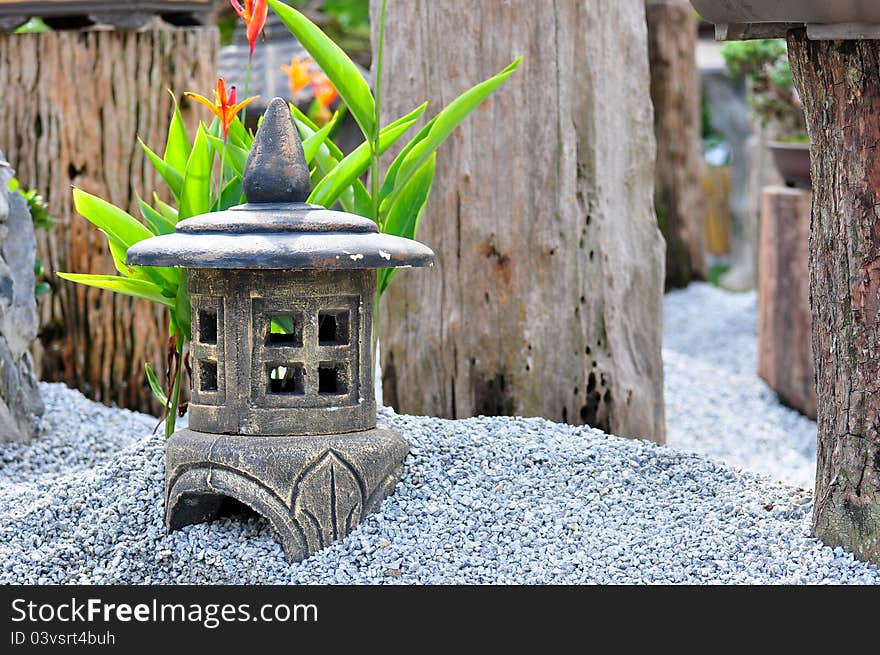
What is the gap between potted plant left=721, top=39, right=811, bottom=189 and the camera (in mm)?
6059

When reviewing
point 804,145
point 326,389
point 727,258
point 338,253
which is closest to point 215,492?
point 326,389

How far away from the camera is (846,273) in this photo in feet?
8.96

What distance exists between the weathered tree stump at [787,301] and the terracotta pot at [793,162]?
0.08 metres

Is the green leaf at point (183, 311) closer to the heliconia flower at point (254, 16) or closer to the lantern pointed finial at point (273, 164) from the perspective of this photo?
the lantern pointed finial at point (273, 164)

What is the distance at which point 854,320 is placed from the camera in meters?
2.72

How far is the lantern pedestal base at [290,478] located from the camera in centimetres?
273

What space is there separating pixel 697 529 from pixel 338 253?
1045 mm

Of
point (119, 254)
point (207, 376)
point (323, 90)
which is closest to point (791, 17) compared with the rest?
point (207, 376)

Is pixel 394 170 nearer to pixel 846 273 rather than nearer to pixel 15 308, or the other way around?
pixel 846 273

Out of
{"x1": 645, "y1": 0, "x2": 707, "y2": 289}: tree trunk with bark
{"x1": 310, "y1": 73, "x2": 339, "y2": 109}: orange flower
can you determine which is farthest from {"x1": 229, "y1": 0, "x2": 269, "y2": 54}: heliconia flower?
{"x1": 645, "y1": 0, "x2": 707, "y2": 289}: tree trunk with bark

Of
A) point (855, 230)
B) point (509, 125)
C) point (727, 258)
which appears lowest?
point (727, 258)

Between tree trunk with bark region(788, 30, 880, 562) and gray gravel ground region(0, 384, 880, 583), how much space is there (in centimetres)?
13

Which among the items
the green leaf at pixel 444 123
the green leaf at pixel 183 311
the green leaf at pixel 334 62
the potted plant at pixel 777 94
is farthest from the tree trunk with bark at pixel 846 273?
the potted plant at pixel 777 94

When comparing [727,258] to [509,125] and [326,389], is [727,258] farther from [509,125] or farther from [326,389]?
[326,389]
